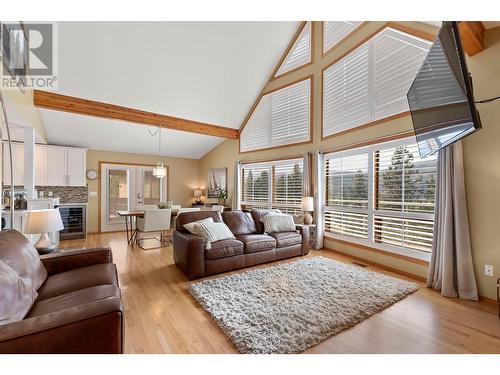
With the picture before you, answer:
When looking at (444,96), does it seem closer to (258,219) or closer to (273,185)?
(258,219)

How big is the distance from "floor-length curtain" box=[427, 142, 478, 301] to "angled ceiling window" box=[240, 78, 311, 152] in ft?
8.51

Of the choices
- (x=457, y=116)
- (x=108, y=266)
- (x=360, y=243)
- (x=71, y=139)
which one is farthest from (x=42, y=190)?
(x=457, y=116)

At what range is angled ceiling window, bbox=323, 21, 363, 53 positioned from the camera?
13.7ft

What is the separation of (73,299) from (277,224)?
9.92ft

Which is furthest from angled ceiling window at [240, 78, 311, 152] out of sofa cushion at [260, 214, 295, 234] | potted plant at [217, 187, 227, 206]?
sofa cushion at [260, 214, 295, 234]

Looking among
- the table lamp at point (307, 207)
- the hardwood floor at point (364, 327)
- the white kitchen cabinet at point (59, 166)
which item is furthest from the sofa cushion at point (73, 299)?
the white kitchen cabinet at point (59, 166)

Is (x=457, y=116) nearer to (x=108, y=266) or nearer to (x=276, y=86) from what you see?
(x=108, y=266)

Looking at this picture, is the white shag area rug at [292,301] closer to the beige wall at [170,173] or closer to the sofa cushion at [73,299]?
the sofa cushion at [73,299]

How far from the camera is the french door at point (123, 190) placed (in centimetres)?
643

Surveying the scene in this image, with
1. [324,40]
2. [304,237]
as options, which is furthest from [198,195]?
[324,40]

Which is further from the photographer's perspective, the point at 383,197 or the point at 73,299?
the point at 383,197

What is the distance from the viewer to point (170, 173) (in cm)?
762

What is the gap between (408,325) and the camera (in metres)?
2.03

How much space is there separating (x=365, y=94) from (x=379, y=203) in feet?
6.10
